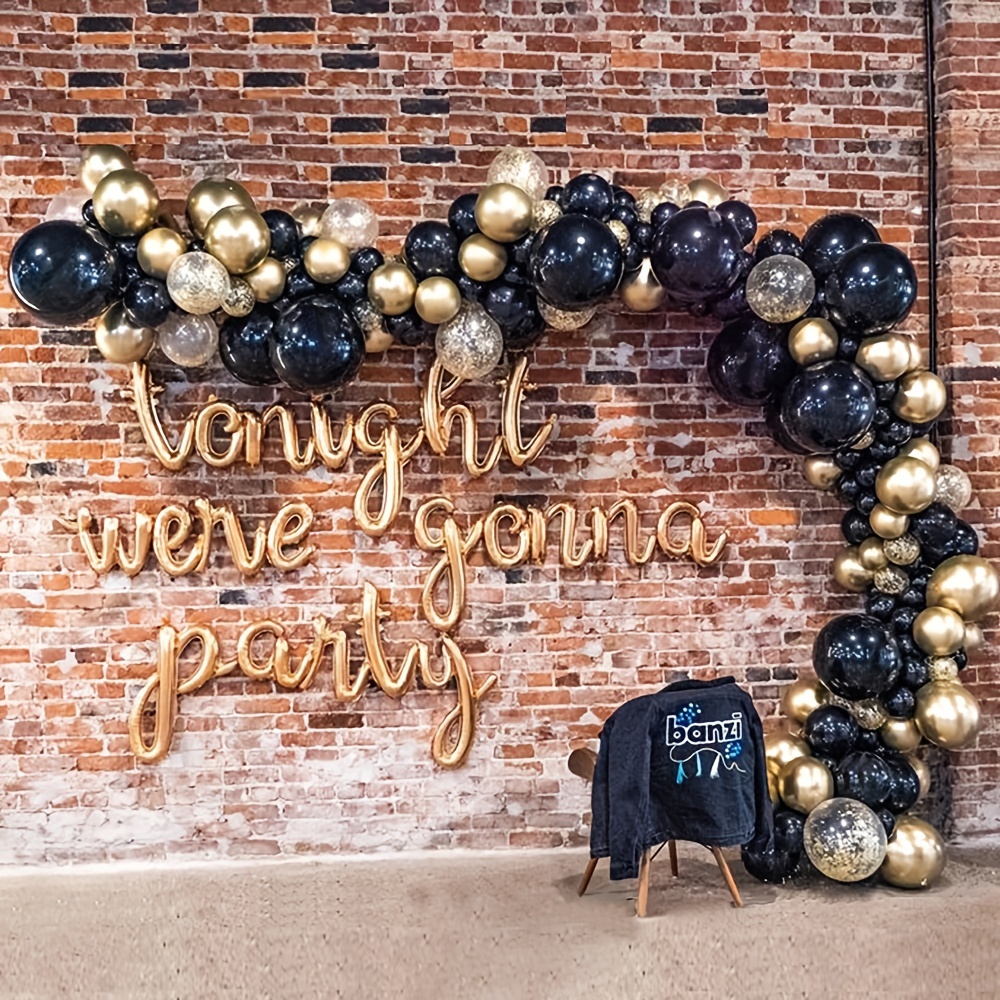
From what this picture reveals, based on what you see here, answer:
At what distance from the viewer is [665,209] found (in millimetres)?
3389

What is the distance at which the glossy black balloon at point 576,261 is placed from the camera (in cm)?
314

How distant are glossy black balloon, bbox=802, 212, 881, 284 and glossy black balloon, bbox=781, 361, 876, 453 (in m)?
0.32

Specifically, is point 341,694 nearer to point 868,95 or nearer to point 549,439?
point 549,439

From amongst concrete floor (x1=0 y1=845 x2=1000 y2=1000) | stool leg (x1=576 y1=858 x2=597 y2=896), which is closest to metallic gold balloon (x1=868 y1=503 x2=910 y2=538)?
concrete floor (x1=0 y1=845 x2=1000 y2=1000)

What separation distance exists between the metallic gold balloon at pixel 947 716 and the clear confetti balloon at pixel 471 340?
1760mm

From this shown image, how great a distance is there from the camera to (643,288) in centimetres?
343

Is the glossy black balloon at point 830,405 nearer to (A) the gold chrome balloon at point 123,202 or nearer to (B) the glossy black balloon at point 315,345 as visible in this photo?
(B) the glossy black balloon at point 315,345

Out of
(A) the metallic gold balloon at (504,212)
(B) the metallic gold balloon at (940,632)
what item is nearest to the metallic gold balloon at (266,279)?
(A) the metallic gold balloon at (504,212)

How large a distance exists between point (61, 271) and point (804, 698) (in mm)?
A: 2699

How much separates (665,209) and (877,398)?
0.91 meters

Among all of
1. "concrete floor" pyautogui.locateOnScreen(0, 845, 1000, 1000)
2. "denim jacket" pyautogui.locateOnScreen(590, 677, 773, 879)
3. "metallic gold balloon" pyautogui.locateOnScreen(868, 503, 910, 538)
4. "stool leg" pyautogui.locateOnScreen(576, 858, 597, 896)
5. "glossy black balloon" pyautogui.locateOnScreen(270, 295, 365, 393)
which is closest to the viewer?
"concrete floor" pyautogui.locateOnScreen(0, 845, 1000, 1000)

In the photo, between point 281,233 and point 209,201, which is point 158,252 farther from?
point 281,233

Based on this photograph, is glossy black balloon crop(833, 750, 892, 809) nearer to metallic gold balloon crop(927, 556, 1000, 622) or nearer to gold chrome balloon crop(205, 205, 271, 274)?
metallic gold balloon crop(927, 556, 1000, 622)

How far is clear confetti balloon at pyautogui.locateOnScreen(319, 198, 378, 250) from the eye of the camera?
3.39m
